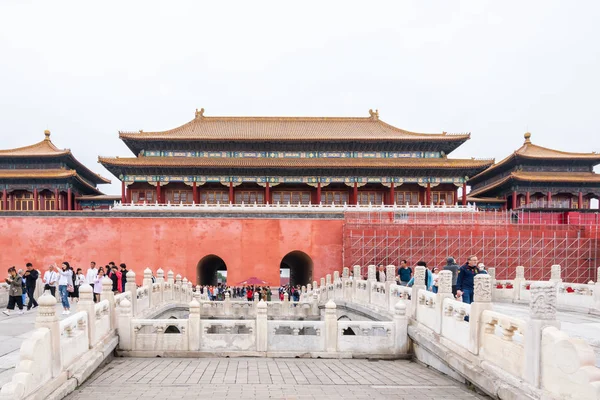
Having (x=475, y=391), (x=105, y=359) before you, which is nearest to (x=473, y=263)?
(x=475, y=391)

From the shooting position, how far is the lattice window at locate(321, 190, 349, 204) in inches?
1059

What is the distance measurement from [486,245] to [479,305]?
17.9 metres

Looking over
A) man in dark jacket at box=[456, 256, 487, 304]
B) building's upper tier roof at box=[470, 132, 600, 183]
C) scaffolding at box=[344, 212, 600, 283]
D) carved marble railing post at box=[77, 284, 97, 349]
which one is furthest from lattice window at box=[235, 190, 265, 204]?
carved marble railing post at box=[77, 284, 97, 349]

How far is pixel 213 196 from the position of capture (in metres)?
26.8

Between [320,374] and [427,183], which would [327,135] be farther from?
[320,374]

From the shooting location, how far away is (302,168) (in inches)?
998

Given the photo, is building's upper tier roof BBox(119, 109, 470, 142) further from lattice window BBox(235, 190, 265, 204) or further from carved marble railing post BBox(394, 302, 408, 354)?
carved marble railing post BBox(394, 302, 408, 354)

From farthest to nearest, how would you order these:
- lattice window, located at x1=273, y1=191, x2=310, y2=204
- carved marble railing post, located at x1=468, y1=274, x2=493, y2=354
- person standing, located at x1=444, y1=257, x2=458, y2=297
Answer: lattice window, located at x1=273, y1=191, x2=310, y2=204
person standing, located at x1=444, y1=257, x2=458, y2=297
carved marble railing post, located at x1=468, y1=274, x2=493, y2=354

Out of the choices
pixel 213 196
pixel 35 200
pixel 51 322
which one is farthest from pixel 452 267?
pixel 35 200

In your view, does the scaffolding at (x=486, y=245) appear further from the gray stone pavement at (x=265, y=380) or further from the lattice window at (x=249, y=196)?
the gray stone pavement at (x=265, y=380)

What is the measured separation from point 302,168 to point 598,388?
73.4ft

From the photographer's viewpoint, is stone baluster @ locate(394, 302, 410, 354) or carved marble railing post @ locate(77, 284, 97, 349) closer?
carved marble railing post @ locate(77, 284, 97, 349)

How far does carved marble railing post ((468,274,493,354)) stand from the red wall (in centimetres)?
1699

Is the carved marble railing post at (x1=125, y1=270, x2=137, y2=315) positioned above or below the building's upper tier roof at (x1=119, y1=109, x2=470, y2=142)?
below
